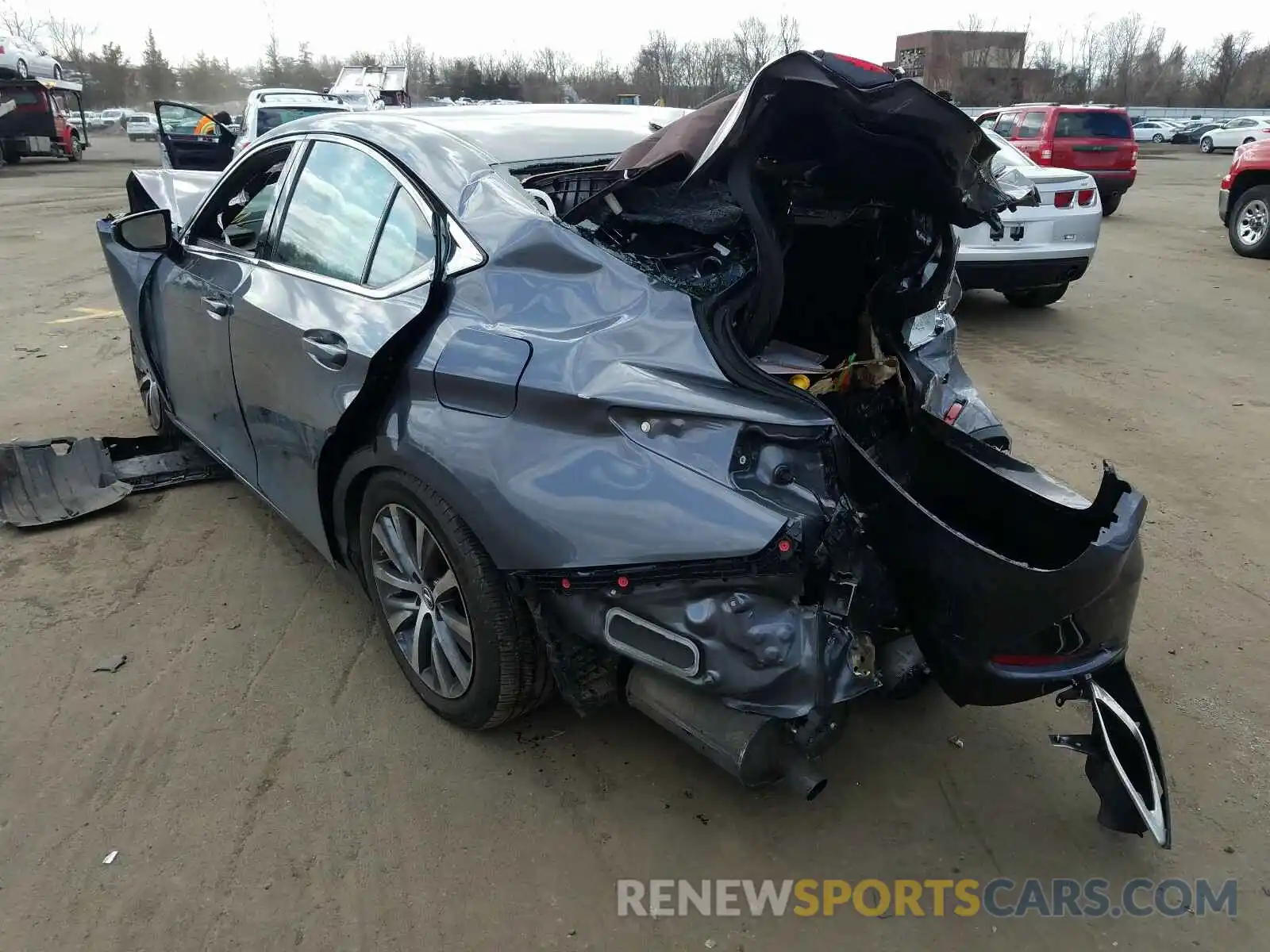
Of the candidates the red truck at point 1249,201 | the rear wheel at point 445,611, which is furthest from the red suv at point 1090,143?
the rear wheel at point 445,611

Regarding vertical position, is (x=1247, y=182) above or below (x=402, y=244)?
below

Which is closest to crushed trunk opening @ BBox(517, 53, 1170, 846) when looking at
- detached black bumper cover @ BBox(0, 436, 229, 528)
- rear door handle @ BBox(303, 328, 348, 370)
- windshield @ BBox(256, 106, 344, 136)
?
rear door handle @ BBox(303, 328, 348, 370)

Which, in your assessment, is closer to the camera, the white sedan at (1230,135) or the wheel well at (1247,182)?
the wheel well at (1247,182)

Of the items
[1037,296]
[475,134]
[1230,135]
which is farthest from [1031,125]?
[1230,135]

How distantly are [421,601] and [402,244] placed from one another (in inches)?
43.2

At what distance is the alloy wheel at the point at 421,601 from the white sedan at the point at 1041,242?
6196 millimetres

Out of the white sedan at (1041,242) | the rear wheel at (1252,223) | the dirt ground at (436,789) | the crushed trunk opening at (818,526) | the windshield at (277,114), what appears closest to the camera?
the crushed trunk opening at (818,526)

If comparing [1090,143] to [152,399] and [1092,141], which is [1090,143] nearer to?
[1092,141]

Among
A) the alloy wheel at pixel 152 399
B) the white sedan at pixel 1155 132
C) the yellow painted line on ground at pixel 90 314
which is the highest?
the alloy wheel at pixel 152 399

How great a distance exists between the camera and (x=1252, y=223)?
37.8ft

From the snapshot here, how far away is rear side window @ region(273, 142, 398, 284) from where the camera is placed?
2.93 meters

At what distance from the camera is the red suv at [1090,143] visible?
Answer: 15266 millimetres

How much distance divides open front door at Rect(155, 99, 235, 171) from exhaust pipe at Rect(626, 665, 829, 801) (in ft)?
47.3

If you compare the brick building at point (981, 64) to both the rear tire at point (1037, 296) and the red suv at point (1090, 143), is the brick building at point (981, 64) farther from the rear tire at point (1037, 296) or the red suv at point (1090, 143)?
the rear tire at point (1037, 296)
